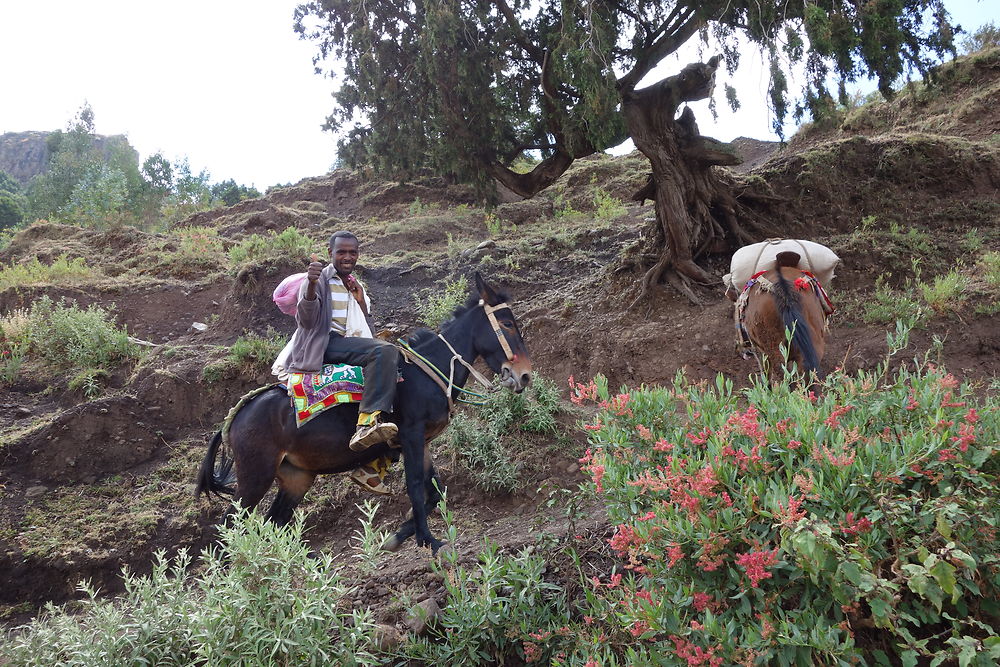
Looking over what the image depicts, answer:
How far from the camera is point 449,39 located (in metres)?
8.83

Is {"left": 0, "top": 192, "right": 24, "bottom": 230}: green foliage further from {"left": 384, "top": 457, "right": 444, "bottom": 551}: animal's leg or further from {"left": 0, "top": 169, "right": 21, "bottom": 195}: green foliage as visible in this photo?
{"left": 384, "top": 457, "right": 444, "bottom": 551}: animal's leg

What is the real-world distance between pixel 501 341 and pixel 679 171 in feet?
22.0

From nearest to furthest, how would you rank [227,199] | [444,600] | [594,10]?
[444,600] → [594,10] → [227,199]

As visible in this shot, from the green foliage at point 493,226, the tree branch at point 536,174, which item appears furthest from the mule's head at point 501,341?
the green foliage at point 493,226

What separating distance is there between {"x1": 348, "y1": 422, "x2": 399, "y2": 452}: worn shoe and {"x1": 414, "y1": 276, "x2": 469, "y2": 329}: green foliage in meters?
5.22

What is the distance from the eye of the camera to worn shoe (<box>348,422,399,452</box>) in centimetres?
448

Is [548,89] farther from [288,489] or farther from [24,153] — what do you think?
[24,153]

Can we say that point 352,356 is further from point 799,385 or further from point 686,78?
point 686,78

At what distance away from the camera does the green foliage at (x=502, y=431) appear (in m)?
6.44

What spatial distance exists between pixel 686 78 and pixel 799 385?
8.22m

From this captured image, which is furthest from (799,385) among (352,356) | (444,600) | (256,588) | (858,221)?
(858,221)

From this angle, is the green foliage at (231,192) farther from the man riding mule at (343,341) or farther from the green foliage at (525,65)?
the man riding mule at (343,341)

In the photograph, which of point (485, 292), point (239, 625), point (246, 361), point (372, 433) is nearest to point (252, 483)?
point (372, 433)

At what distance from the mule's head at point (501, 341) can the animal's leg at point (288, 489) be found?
1764mm
